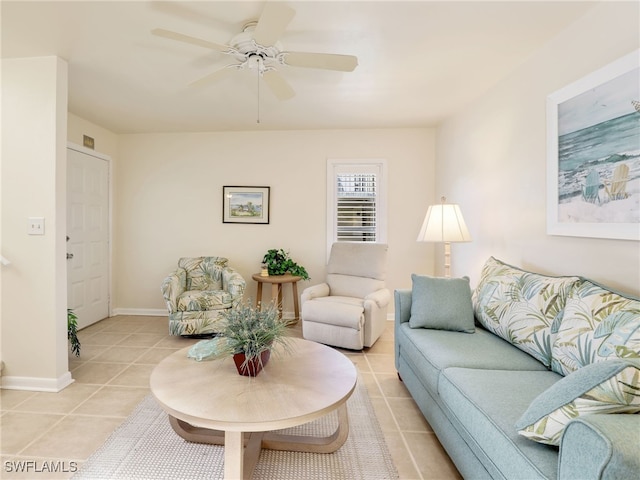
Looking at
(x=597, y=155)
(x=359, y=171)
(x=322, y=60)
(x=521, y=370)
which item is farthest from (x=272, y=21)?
(x=359, y=171)

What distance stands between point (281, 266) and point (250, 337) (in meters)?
2.37

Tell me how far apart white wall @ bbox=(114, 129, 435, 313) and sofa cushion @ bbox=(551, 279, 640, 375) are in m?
2.57

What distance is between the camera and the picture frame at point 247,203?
4172 mm

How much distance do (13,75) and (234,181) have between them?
223cm

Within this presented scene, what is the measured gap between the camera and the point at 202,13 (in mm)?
1841

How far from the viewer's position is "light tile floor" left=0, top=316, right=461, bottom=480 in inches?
63.9

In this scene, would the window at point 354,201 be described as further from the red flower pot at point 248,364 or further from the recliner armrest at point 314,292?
the red flower pot at point 248,364

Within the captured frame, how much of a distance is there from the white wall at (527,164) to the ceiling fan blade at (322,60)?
1.34 meters

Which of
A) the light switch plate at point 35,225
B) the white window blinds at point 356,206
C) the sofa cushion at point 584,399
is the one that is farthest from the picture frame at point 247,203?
the sofa cushion at point 584,399

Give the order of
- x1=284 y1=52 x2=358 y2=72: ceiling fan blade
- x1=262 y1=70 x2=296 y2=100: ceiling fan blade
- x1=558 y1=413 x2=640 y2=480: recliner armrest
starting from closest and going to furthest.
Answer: x1=558 y1=413 x2=640 y2=480: recliner armrest
x1=284 y1=52 x2=358 y2=72: ceiling fan blade
x1=262 y1=70 x2=296 y2=100: ceiling fan blade

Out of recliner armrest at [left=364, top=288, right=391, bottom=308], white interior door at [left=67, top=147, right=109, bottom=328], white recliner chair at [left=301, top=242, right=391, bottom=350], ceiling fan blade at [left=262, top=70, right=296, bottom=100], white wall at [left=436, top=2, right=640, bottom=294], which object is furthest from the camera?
white interior door at [left=67, top=147, right=109, bottom=328]

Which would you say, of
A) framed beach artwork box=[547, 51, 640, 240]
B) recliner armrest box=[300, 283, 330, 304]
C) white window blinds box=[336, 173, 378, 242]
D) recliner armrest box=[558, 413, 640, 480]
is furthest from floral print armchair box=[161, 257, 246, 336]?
framed beach artwork box=[547, 51, 640, 240]

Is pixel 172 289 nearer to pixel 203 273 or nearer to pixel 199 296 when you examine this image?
pixel 199 296

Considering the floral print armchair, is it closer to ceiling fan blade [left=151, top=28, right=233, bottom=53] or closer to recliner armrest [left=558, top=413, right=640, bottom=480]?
ceiling fan blade [left=151, top=28, right=233, bottom=53]
